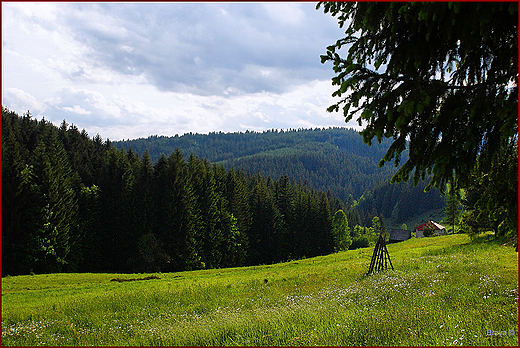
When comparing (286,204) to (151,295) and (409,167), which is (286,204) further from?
(409,167)

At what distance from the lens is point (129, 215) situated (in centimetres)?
4781

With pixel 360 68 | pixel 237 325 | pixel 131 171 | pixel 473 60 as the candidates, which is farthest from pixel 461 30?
pixel 131 171

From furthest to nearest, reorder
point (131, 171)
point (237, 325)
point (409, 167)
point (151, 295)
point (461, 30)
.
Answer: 1. point (131, 171)
2. point (151, 295)
3. point (237, 325)
4. point (409, 167)
5. point (461, 30)

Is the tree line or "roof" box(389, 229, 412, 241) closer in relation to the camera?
the tree line

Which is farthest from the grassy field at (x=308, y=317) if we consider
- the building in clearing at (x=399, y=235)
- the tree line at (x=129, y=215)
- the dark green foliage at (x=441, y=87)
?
the building in clearing at (x=399, y=235)

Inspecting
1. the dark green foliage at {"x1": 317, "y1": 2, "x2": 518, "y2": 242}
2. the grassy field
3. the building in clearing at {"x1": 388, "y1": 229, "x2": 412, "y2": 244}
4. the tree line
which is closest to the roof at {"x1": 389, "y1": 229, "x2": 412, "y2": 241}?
the building in clearing at {"x1": 388, "y1": 229, "x2": 412, "y2": 244}

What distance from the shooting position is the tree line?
38.6 meters

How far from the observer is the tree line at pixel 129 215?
1518 inches

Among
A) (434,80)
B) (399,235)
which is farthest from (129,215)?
(399,235)

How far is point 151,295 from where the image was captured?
1648 centimetres

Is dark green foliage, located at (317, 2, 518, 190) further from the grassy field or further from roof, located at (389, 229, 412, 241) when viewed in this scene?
roof, located at (389, 229, 412, 241)

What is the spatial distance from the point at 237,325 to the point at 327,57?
6517 mm

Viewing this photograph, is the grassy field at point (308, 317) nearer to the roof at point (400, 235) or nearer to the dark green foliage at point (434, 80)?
the dark green foliage at point (434, 80)

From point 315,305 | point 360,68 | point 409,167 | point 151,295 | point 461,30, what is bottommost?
point 151,295
